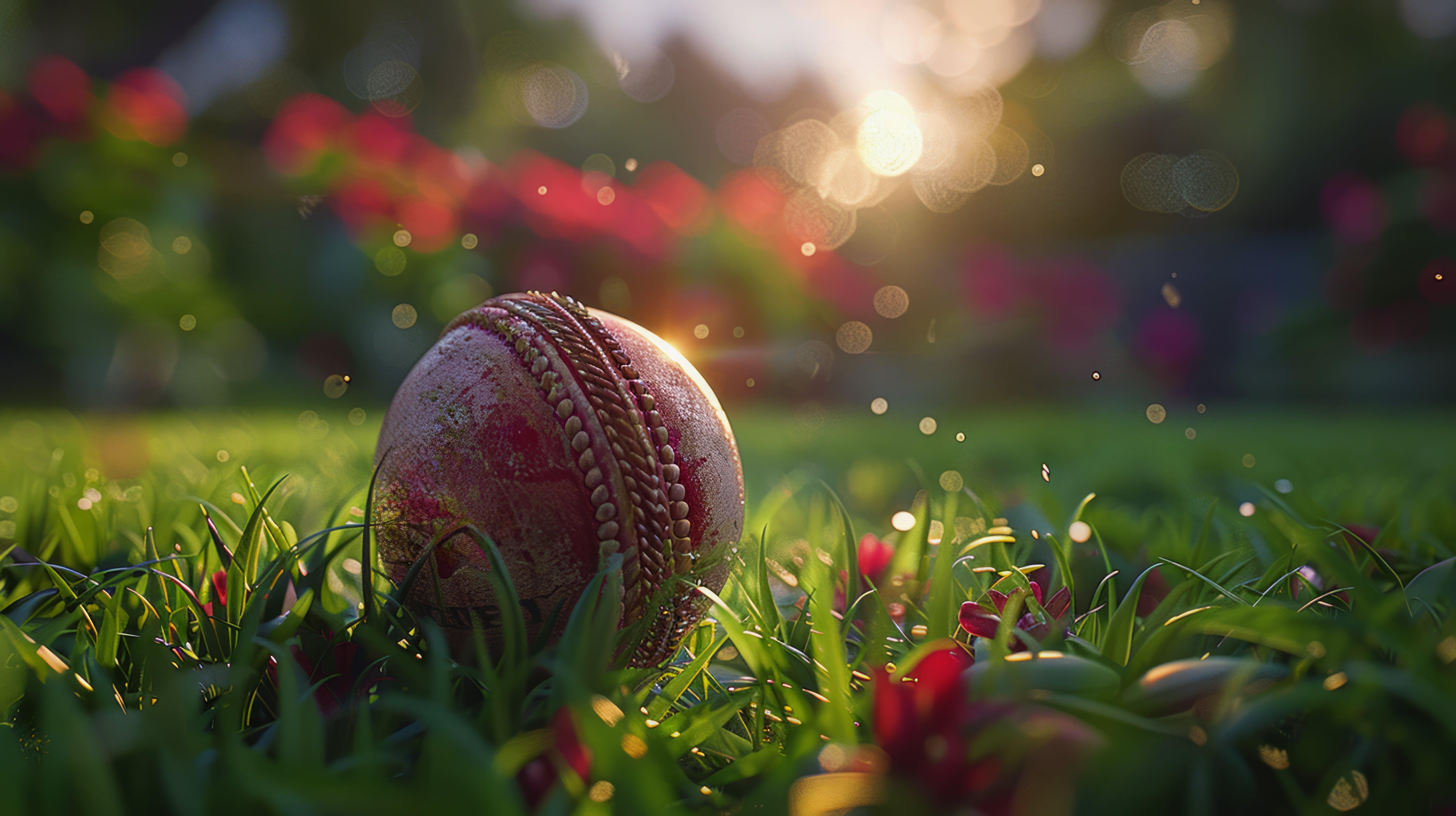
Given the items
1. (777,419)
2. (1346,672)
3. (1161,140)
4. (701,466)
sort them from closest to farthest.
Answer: (1346,672), (701,466), (777,419), (1161,140)

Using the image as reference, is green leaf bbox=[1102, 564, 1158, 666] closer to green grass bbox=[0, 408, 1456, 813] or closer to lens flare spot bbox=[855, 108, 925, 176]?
green grass bbox=[0, 408, 1456, 813]

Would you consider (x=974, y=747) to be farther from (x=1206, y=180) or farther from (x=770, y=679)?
(x=1206, y=180)

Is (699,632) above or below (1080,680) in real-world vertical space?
below

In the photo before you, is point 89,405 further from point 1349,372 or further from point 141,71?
point 1349,372

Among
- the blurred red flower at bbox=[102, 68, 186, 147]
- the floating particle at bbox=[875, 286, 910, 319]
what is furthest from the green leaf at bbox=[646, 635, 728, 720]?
the floating particle at bbox=[875, 286, 910, 319]

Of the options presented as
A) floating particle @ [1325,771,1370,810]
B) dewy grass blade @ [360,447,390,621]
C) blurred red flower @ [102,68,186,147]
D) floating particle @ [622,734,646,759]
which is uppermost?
blurred red flower @ [102,68,186,147]

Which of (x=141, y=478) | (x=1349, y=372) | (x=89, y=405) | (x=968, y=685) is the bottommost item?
(x=1349, y=372)

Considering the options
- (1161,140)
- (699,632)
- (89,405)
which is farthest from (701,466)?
(1161,140)

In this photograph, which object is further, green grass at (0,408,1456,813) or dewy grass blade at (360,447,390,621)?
dewy grass blade at (360,447,390,621)
